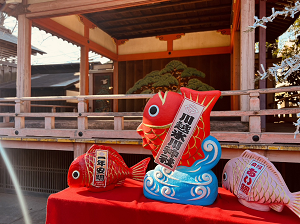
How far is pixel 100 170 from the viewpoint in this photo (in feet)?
10.5

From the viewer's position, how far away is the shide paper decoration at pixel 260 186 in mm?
2425

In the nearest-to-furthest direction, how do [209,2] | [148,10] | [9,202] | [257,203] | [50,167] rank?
1. [257,203]
2. [9,202]
3. [50,167]
4. [209,2]
5. [148,10]

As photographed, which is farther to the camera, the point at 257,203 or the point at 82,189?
the point at 82,189

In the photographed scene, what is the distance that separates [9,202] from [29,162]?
110 centimetres

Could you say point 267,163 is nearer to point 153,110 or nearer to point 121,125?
point 153,110

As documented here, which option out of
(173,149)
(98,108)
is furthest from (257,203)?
(98,108)

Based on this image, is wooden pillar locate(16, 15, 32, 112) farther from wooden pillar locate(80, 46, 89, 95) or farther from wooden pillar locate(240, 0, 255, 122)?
wooden pillar locate(240, 0, 255, 122)

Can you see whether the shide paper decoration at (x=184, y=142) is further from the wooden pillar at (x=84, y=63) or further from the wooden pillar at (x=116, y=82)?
the wooden pillar at (x=116, y=82)

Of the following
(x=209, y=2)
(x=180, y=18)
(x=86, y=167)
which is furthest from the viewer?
(x=180, y=18)

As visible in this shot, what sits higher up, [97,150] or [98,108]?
[98,108]

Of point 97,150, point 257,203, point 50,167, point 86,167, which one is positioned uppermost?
point 97,150

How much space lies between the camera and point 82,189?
11.1 ft

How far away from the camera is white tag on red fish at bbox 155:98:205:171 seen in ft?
8.66

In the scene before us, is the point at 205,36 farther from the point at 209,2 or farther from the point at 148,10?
the point at 148,10
